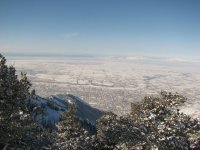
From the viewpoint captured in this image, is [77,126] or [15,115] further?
[77,126]

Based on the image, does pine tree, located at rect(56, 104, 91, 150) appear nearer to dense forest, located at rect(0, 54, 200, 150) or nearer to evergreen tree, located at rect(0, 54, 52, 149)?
dense forest, located at rect(0, 54, 200, 150)

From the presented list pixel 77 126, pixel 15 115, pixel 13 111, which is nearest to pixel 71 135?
pixel 77 126

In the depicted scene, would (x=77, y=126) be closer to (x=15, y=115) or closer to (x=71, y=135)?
(x=71, y=135)

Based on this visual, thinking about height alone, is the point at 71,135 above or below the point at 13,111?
below

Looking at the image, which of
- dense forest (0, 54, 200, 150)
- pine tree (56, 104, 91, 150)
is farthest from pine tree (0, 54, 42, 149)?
pine tree (56, 104, 91, 150)

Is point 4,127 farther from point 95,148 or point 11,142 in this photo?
point 95,148

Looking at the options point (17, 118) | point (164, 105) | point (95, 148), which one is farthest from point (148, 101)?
point (17, 118)

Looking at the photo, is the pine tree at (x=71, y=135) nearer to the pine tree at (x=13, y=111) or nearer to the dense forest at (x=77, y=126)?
the dense forest at (x=77, y=126)

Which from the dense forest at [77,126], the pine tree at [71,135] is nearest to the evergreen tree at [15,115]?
the dense forest at [77,126]
